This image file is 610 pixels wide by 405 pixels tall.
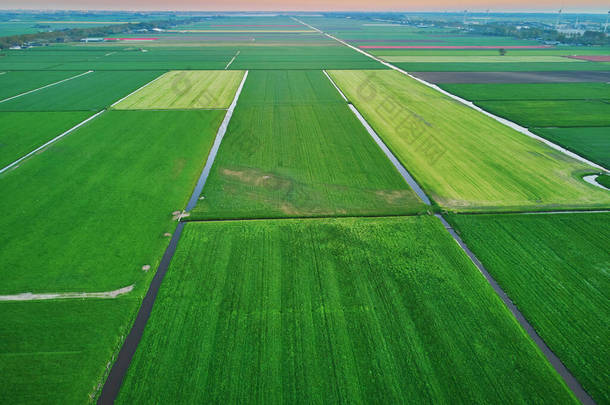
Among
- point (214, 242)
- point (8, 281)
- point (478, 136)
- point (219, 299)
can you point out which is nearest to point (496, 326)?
point (219, 299)

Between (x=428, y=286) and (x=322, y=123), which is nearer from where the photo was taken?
(x=428, y=286)

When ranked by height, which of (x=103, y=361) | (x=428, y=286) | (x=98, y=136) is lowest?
(x=103, y=361)

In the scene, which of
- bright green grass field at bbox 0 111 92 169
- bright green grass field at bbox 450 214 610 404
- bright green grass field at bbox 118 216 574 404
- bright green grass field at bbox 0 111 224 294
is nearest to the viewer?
bright green grass field at bbox 118 216 574 404

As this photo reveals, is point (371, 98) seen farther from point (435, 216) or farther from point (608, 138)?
point (435, 216)

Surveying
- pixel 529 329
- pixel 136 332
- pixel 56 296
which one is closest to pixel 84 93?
pixel 56 296

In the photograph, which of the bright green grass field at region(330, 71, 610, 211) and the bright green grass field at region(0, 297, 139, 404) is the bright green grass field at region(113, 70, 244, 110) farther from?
the bright green grass field at region(0, 297, 139, 404)

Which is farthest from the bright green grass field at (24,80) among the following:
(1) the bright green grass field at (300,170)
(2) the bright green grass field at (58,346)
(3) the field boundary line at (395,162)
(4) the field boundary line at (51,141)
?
(3) the field boundary line at (395,162)

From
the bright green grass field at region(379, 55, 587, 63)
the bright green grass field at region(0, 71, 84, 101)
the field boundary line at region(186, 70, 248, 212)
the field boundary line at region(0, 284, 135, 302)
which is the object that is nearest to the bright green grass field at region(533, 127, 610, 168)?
the field boundary line at region(186, 70, 248, 212)
